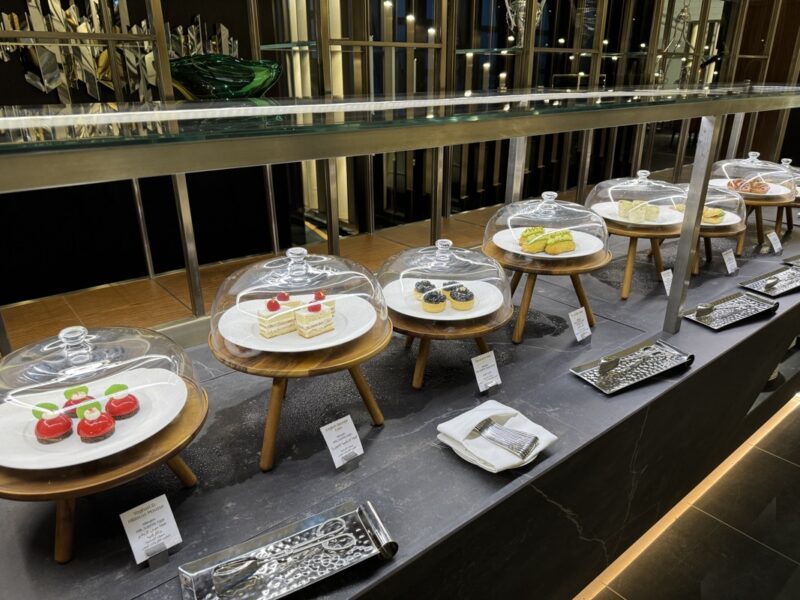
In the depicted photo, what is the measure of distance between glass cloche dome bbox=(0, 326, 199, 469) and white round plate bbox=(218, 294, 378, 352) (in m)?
0.12

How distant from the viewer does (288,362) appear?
3.30ft

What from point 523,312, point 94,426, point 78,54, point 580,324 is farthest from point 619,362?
point 78,54

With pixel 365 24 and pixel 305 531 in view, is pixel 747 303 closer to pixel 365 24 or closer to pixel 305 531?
pixel 305 531

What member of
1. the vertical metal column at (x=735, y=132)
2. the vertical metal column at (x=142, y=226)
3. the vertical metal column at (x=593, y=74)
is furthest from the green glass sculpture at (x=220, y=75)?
the vertical metal column at (x=593, y=74)

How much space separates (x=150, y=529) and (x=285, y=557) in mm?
213

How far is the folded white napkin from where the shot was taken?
3.51 feet

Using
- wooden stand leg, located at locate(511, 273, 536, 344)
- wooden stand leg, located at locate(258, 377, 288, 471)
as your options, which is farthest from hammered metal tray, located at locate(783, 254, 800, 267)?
wooden stand leg, located at locate(258, 377, 288, 471)

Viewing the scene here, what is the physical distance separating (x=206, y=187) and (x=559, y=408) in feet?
8.46

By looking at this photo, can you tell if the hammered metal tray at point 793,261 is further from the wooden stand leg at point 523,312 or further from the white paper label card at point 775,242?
the wooden stand leg at point 523,312

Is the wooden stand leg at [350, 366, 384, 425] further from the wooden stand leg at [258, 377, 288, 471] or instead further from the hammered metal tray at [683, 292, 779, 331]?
the hammered metal tray at [683, 292, 779, 331]

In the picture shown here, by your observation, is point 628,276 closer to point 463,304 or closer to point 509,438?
point 463,304

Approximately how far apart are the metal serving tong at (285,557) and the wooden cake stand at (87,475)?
190 millimetres

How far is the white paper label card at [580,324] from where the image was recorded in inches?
61.4

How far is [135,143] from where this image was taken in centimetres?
59
